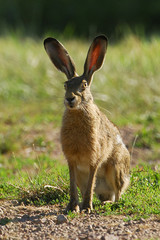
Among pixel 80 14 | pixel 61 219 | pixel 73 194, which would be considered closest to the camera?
pixel 61 219

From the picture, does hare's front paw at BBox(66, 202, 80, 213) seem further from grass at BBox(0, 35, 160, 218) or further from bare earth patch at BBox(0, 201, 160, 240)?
grass at BBox(0, 35, 160, 218)

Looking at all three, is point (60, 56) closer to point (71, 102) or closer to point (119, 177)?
point (71, 102)

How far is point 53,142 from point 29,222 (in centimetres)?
388

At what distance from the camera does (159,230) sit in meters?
4.18

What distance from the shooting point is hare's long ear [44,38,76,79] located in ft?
16.9

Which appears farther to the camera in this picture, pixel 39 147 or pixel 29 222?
pixel 39 147

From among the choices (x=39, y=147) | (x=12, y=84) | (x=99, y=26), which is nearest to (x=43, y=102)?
(x=12, y=84)

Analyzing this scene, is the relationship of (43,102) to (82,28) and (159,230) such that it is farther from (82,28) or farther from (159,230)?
(82,28)

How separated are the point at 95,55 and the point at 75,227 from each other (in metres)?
1.92

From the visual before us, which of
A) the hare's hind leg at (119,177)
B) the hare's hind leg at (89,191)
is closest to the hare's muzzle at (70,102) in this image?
the hare's hind leg at (89,191)

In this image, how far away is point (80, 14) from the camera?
29312mm

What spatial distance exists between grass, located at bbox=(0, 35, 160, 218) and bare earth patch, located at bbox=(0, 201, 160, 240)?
0.25 m

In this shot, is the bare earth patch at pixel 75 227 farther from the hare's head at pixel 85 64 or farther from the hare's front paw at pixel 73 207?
the hare's head at pixel 85 64

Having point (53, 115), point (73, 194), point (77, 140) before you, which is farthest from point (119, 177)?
point (53, 115)
